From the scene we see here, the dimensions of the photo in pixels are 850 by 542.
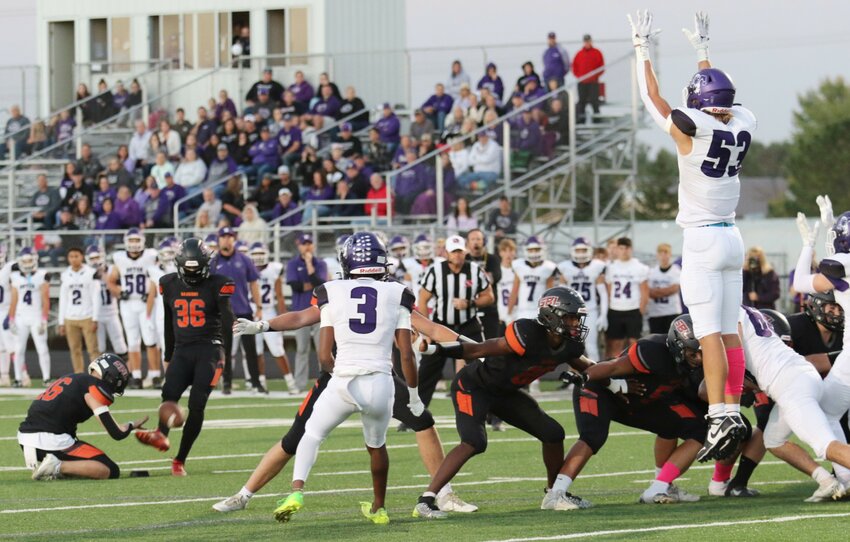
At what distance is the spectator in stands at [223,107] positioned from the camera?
2556 cm

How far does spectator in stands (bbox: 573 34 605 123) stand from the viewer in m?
22.5

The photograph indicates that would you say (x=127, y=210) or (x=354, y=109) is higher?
(x=354, y=109)

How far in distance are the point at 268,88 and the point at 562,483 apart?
1807 centimetres

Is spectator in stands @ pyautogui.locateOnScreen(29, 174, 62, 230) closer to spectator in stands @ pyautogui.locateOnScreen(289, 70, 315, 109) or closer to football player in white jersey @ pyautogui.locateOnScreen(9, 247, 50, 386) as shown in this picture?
spectator in stands @ pyautogui.locateOnScreen(289, 70, 315, 109)

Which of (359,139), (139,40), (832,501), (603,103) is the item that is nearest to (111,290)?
(359,139)

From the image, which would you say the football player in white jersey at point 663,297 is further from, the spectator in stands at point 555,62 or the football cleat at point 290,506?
the football cleat at point 290,506

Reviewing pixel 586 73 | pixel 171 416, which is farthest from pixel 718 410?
pixel 586 73

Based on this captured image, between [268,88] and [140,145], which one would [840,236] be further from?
[140,145]

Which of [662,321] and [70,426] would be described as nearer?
[70,426]

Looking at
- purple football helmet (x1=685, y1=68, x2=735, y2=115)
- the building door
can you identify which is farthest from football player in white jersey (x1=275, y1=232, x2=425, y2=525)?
the building door

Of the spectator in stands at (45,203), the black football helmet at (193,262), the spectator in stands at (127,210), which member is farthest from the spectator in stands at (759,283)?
the spectator in stands at (45,203)

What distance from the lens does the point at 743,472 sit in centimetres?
921

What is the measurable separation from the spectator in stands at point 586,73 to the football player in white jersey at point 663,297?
Result: 4.57m

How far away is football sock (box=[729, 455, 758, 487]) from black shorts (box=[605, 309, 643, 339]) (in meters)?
8.71
